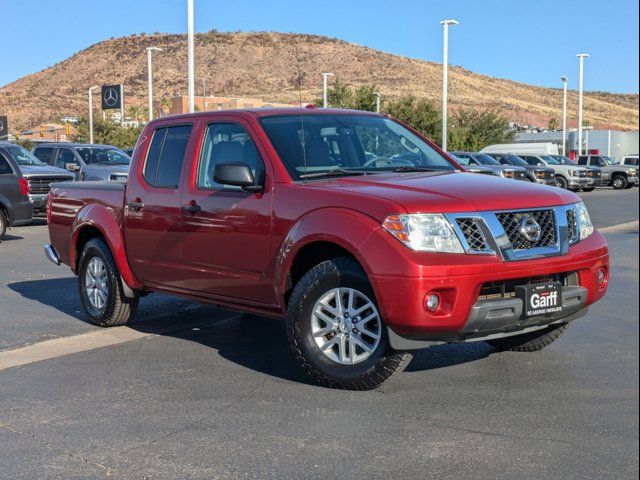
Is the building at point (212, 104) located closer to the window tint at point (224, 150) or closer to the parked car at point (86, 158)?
the window tint at point (224, 150)

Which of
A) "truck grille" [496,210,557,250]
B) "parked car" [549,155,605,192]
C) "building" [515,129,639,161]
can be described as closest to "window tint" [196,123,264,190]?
"truck grille" [496,210,557,250]

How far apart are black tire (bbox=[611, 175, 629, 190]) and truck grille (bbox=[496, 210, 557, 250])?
3797 cm

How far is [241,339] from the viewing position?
7453 millimetres

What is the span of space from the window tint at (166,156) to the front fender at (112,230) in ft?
2.03

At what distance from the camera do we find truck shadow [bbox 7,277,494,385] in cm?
645

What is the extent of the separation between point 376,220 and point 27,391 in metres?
2.67

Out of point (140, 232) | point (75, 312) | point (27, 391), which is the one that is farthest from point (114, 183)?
point (27, 391)

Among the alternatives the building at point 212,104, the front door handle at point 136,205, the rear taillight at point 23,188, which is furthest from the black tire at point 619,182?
the front door handle at point 136,205

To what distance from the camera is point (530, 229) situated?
209 inches

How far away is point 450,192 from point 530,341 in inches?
67.1

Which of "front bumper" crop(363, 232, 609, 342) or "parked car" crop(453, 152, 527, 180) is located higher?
"parked car" crop(453, 152, 527, 180)

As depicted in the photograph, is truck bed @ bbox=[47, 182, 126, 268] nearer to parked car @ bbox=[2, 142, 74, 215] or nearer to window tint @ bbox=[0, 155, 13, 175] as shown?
window tint @ bbox=[0, 155, 13, 175]

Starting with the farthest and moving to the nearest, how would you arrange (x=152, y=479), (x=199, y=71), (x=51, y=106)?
(x=199, y=71)
(x=51, y=106)
(x=152, y=479)

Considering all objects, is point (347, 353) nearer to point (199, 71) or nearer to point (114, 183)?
point (114, 183)
